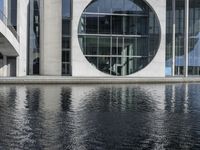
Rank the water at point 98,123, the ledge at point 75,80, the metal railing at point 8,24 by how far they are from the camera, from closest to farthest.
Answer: the water at point 98,123 → the metal railing at point 8,24 → the ledge at point 75,80

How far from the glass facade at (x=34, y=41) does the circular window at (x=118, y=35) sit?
22.9 ft

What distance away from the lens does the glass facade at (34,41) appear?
56344mm

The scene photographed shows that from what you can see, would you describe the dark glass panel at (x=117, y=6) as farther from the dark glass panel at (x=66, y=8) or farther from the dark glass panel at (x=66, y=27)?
the dark glass panel at (x=66, y=27)

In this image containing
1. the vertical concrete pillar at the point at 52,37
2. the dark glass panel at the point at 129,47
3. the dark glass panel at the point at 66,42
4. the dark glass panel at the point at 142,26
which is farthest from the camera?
the dark glass panel at the point at 66,42

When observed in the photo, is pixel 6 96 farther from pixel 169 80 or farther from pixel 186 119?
pixel 169 80

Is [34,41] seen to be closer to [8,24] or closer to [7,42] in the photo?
[7,42]

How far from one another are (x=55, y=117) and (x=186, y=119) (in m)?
4.95

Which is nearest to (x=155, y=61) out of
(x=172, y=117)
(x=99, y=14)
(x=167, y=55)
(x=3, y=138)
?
(x=167, y=55)

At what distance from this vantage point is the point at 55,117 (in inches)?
733

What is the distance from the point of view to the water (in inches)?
534

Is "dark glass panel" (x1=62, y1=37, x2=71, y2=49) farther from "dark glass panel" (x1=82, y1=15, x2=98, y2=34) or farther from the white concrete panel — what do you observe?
the white concrete panel

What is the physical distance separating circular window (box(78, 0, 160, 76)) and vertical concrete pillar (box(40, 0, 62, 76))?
14.0 feet

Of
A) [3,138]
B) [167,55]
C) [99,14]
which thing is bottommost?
[3,138]

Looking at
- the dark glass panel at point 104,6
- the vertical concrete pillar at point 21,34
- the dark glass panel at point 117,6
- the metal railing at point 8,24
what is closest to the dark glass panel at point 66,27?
the dark glass panel at point 104,6
